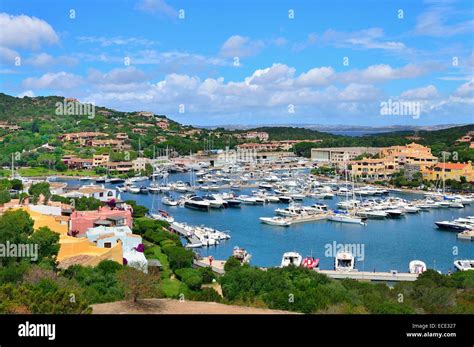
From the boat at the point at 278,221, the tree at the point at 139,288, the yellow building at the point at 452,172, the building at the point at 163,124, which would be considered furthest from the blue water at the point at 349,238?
the building at the point at 163,124

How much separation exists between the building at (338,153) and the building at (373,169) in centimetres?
208

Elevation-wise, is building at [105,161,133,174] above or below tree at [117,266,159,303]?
above

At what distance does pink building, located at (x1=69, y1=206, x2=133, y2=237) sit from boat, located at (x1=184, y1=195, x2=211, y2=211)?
4277 millimetres

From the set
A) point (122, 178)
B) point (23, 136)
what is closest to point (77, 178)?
point (122, 178)

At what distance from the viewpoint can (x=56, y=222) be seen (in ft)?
20.7

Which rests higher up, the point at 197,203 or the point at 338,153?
the point at 338,153

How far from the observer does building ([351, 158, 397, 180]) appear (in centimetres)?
1723

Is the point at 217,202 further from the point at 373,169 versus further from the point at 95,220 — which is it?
the point at 373,169

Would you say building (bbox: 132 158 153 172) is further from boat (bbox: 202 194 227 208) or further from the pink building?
the pink building

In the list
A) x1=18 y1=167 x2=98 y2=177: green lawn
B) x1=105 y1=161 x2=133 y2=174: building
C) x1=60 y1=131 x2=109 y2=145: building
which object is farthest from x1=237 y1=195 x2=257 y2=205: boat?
x1=60 y1=131 x2=109 y2=145: building

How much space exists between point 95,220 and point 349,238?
3985 millimetres

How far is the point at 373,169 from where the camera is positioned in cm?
1741

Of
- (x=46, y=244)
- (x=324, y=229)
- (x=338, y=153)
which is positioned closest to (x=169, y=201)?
Result: (x=324, y=229)

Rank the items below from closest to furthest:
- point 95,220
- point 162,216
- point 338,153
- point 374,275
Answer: point 374,275, point 95,220, point 162,216, point 338,153
